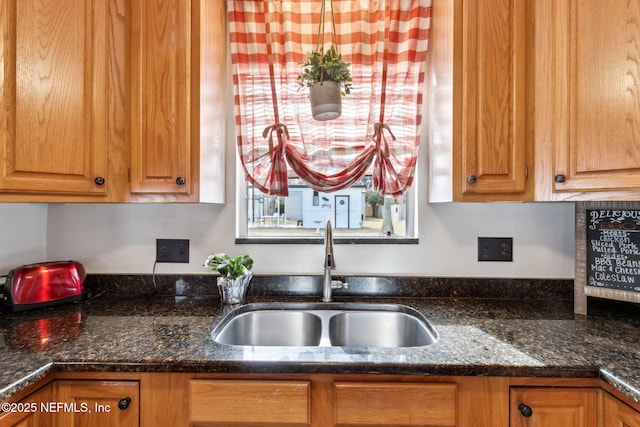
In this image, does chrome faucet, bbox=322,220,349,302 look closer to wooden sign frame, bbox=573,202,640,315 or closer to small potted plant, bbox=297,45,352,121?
small potted plant, bbox=297,45,352,121

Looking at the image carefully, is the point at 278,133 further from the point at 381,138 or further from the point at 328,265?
the point at 328,265

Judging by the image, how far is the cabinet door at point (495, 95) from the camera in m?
1.15

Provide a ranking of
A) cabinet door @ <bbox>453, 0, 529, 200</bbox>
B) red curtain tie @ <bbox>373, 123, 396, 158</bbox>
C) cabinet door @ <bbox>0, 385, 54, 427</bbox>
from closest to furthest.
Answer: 1. cabinet door @ <bbox>0, 385, 54, 427</bbox>
2. cabinet door @ <bbox>453, 0, 529, 200</bbox>
3. red curtain tie @ <bbox>373, 123, 396, 158</bbox>

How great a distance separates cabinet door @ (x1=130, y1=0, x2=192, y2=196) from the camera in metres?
1.18

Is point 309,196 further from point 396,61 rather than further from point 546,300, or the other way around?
point 546,300

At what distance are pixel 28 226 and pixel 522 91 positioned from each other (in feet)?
7.19

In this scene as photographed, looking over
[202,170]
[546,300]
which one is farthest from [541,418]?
[202,170]

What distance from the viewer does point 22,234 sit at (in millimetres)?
1422

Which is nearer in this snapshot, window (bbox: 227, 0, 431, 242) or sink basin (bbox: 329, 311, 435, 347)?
sink basin (bbox: 329, 311, 435, 347)

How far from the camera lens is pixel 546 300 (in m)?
1.44

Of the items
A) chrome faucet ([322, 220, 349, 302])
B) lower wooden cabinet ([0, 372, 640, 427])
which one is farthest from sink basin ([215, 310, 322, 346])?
lower wooden cabinet ([0, 372, 640, 427])

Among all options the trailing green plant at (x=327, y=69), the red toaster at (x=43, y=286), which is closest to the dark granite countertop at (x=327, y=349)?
the red toaster at (x=43, y=286)

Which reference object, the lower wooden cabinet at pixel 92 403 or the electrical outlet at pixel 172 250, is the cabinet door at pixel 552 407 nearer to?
the lower wooden cabinet at pixel 92 403

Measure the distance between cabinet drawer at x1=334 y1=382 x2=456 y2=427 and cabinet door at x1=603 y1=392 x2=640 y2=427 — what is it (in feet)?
1.27
